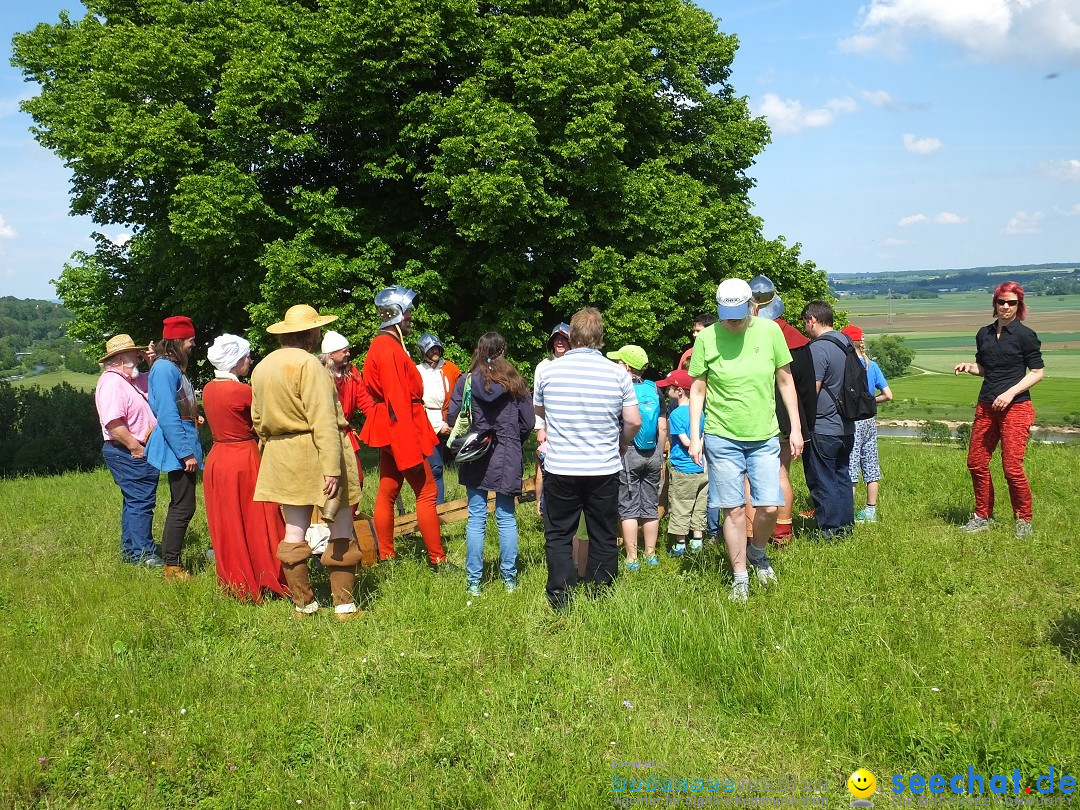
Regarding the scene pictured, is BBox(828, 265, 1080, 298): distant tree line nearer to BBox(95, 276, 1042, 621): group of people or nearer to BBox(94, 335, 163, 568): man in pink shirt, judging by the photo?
BBox(95, 276, 1042, 621): group of people

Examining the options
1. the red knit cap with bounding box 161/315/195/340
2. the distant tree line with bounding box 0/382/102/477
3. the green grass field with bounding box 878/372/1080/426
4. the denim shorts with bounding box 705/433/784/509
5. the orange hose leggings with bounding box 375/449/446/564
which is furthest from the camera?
the green grass field with bounding box 878/372/1080/426

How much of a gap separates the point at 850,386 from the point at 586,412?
2951 millimetres

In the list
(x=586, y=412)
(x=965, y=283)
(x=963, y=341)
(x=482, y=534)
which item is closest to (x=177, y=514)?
(x=482, y=534)

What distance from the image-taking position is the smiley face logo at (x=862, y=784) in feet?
10.7

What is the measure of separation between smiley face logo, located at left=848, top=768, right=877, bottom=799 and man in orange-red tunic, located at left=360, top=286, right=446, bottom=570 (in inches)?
159

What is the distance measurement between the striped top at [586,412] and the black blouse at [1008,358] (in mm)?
3871

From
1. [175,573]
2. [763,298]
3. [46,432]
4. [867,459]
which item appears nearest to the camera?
[175,573]

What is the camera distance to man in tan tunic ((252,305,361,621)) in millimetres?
5301

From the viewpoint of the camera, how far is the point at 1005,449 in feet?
23.3

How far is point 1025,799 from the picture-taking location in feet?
10.2

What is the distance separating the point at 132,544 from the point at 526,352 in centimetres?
1079

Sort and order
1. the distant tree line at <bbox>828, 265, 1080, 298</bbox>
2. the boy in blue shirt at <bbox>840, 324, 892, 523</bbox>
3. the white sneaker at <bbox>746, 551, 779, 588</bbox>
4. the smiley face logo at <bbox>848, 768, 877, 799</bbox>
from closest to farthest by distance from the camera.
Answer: the smiley face logo at <bbox>848, 768, 877, 799</bbox>, the white sneaker at <bbox>746, 551, 779, 588</bbox>, the boy in blue shirt at <bbox>840, 324, 892, 523</bbox>, the distant tree line at <bbox>828, 265, 1080, 298</bbox>

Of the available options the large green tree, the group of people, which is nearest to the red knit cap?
the group of people

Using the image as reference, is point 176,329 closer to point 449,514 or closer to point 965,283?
point 449,514
